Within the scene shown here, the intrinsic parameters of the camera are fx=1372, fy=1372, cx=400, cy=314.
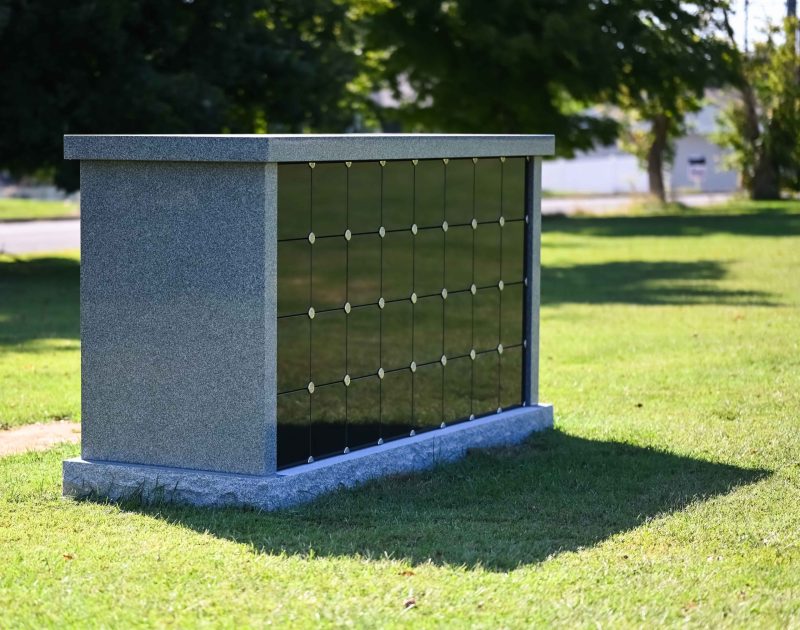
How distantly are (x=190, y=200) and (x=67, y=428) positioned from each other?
3.07 metres

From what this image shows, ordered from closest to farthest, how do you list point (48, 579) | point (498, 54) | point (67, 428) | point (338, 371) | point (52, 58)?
point (48, 579) → point (338, 371) → point (67, 428) → point (52, 58) → point (498, 54)

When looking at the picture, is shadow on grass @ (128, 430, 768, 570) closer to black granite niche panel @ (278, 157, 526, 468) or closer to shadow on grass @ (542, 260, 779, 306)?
black granite niche panel @ (278, 157, 526, 468)

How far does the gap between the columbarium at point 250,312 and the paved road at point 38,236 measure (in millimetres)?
18471

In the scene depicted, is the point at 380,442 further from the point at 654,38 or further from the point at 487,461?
the point at 654,38

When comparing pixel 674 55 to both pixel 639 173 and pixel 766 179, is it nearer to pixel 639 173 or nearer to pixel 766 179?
pixel 766 179

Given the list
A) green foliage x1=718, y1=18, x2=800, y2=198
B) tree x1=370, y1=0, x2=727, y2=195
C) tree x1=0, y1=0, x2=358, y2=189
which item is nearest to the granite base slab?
tree x1=0, y1=0, x2=358, y2=189

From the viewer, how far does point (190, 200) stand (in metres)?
6.73

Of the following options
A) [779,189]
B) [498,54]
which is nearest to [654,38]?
[498,54]

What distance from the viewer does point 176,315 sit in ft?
22.3

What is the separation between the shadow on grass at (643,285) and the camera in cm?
1712

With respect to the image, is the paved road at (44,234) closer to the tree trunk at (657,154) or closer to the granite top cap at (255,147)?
the tree trunk at (657,154)

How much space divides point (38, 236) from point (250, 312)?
22917mm

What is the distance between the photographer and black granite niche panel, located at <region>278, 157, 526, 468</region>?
700 centimetres

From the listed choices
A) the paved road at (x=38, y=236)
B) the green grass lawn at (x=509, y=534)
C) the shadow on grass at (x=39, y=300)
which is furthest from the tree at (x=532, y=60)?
the green grass lawn at (x=509, y=534)
